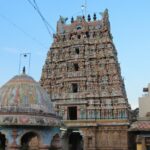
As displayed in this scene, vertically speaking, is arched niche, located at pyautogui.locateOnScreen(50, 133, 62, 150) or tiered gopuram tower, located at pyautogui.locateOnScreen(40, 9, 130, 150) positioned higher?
tiered gopuram tower, located at pyautogui.locateOnScreen(40, 9, 130, 150)

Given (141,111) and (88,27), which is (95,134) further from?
(88,27)

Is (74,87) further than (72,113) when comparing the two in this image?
Yes

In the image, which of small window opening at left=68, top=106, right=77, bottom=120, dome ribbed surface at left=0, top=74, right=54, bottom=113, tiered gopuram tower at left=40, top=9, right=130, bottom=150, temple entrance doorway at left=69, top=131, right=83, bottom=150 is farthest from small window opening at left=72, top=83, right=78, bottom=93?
dome ribbed surface at left=0, top=74, right=54, bottom=113

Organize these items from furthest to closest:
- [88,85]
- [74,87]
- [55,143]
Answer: [74,87]
[88,85]
[55,143]

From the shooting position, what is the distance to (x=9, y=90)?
17.7 metres

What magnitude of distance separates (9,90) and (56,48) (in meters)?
24.3

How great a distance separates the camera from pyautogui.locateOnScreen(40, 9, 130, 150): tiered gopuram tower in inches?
1371

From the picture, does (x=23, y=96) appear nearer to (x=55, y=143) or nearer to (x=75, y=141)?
(x=55, y=143)

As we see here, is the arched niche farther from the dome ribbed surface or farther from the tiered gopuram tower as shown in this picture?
the tiered gopuram tower

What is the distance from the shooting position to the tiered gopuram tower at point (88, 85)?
34.8 m

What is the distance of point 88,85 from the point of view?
123ft

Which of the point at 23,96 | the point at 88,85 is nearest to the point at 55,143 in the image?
the point at 23,96

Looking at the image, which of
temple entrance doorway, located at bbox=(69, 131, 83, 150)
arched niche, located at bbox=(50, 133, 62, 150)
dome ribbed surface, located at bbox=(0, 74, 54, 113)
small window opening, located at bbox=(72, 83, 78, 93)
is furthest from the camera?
temple entrance doorway, located at bbox=(69, 131, 83, 150)

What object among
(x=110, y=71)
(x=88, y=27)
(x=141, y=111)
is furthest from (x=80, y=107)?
(x=88, y=27)
